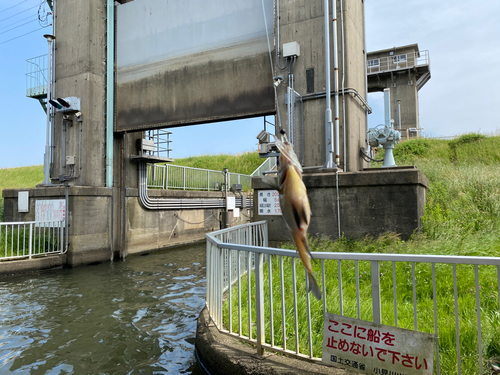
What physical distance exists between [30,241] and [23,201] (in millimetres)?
3474

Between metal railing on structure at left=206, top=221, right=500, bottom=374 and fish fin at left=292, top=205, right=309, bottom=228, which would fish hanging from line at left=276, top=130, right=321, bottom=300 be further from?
metal railing on structure at left=206, top=221, right=500, bottom=374

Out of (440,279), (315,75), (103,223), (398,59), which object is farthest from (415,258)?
(398,59)

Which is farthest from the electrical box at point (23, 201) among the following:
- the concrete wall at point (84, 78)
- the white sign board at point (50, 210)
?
the concrete wall at point (84, 78)

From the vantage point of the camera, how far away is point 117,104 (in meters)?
14.7

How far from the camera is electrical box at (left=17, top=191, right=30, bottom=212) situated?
45.3ft

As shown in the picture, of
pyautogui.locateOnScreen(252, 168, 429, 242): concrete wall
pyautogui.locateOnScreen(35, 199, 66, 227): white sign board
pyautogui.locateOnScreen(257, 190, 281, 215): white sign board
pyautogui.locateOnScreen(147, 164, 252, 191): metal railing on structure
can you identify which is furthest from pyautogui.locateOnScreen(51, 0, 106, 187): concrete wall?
pyautogui.locateOnScreen(252, 168, 429, 242): concrete wall

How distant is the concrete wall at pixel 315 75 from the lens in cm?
959

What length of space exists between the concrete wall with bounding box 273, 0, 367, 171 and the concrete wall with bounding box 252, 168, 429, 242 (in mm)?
1287

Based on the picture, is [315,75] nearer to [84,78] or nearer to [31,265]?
[84,78]

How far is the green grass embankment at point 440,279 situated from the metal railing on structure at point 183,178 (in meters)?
11.3

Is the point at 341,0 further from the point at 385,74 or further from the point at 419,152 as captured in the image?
the point at 385,74

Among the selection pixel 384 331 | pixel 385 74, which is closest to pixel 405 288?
pixel 384 331

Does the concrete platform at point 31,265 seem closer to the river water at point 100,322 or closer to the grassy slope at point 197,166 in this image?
the river water at point 100,322

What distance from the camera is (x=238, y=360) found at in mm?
3697
